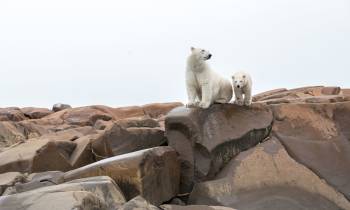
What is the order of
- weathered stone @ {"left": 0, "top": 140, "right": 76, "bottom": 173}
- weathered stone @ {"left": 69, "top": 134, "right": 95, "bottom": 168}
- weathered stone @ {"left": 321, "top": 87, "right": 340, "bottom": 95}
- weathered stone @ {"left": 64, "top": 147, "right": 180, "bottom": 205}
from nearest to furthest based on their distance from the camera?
1. weathered stone @ {"left": 64, "top": 147, "right": 180, "bottom": 205}
2. weathered stone @ {"left": 0, "top": 140, "right": 76, "bottom": 173}
3. weathered stone @ {"left": 69, "top": 134, "right": 95, "bottom": 168}
4. weathered stone @ {"left": 321, "top": 87, "right": 340, "bottom": 95}

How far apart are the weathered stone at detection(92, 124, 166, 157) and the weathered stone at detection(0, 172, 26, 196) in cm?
241

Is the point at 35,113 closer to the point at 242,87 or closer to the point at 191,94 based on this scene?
the point at 191,94

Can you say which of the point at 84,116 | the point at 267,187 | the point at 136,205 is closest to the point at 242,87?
the point at 267,187

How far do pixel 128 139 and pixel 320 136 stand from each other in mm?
4370

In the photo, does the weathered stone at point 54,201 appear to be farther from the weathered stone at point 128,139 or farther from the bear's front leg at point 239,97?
the bear's front leg at point 239,97

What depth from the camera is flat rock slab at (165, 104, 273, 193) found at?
1168cm

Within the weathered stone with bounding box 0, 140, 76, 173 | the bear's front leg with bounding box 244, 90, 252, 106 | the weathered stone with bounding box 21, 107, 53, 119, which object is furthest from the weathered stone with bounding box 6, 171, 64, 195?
the weathered stone with bounding box 21, 107, 53, 119

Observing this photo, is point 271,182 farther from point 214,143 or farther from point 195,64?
point 195,64

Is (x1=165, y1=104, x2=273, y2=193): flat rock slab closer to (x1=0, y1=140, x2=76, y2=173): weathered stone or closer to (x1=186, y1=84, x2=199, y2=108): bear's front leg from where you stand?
(x1=186, y1=84, x2=199, y2=108): bear's front leg

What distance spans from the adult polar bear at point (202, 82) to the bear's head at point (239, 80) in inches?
14.6

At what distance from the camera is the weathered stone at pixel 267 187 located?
10750 mm

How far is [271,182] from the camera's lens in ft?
36.7

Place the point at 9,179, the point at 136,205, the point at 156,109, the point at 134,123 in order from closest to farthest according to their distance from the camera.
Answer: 1. the point at 136,205
2. the point at 9,179
3. the point at 134,123
4. the point at 156,109

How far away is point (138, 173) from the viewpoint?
1008 centimetres
